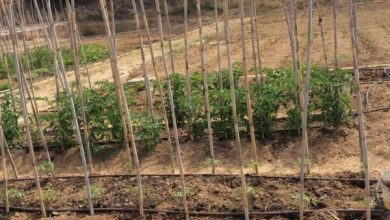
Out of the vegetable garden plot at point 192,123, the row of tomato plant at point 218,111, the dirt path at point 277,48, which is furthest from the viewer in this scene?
the dirt path at point 277,48

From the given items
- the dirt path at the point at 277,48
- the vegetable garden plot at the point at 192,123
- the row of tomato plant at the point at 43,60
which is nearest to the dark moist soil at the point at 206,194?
the vegetable garden plot at the point at 192,123

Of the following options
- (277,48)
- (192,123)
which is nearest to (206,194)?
(192,123)

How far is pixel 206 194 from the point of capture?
4.36m

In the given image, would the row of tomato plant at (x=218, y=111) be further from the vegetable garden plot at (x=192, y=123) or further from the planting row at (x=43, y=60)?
the planting row at (x=43, y=60)

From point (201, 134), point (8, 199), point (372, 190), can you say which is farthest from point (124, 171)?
point (372, 190)

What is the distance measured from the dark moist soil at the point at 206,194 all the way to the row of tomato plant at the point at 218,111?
1.12 metres

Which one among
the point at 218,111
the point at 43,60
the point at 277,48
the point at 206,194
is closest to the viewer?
the point at 206,194

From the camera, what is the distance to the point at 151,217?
4168 millimetres

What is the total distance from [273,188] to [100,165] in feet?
8.02

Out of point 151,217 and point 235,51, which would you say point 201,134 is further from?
point 235,51

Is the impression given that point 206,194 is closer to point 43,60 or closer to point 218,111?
point 218,111

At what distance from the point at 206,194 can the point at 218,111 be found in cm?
175

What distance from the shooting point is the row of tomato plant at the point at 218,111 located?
5562mm

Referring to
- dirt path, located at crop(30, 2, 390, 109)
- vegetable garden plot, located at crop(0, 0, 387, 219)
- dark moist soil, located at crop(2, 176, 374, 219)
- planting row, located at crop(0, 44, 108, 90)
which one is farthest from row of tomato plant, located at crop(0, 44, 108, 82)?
dark moist soil, located at crop(2, 176, 374, 219)
